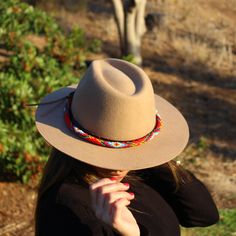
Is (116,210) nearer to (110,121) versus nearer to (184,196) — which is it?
(110,121)

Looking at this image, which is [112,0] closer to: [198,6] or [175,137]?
[198,6]

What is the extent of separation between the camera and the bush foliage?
5.28 m

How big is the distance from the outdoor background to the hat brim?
2.41m

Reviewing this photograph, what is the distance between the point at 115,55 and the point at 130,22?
1351mm

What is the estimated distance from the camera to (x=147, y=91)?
231 cm

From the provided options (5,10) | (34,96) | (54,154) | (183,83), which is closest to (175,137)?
(54,154)

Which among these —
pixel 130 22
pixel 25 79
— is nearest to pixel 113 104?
pixel 25 79

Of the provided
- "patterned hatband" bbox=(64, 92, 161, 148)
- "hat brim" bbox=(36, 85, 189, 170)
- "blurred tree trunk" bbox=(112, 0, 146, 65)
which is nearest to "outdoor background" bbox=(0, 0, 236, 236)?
"blurred tree trunk" bbox=(112, 0, 146, 65)

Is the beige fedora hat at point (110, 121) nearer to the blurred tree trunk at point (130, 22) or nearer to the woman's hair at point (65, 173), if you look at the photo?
the woman's hair at point (65, 173)

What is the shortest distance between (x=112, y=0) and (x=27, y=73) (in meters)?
3.67

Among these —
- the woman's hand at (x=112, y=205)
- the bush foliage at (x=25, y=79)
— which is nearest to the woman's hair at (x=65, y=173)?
the woman's hand at (x=112, y=205)

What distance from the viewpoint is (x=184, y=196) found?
2.71 metres

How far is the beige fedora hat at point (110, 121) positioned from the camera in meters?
2.24

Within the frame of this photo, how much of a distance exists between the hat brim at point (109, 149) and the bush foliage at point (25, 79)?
281 centimetres
